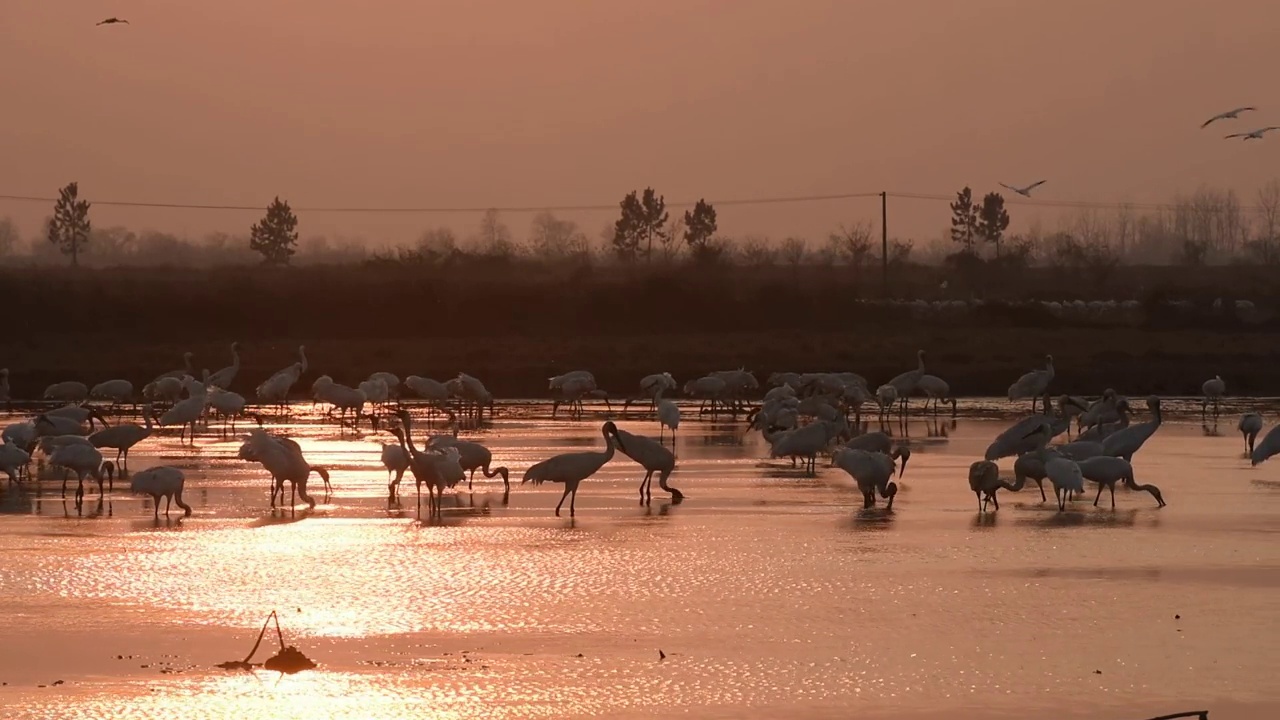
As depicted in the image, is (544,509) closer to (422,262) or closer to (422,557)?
(422,557)

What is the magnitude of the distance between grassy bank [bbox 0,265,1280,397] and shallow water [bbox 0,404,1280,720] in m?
25.4

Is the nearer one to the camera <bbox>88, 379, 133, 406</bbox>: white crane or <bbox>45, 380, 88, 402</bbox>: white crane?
<bbox>88, 379, 133, 406</bbox>: white crane

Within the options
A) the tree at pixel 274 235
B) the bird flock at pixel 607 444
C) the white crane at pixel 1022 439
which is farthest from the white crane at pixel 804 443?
the tree at pixel 274 235

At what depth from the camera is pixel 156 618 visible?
12.2 metres

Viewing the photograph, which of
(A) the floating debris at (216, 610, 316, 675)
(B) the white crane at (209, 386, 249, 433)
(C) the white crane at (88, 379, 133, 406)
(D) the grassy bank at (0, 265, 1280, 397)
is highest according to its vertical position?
(D) the grassy bank at (0, 265, 1280, 397)

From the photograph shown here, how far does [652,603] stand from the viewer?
507 inches

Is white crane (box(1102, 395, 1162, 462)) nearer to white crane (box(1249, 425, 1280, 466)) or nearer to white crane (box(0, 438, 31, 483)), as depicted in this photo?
white crane (box(1249, 425, 1280, 466))

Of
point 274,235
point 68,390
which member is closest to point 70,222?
point 274,235

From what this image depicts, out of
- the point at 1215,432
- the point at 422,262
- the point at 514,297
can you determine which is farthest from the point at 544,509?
the point at 422,262

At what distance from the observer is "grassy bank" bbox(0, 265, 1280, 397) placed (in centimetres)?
4753

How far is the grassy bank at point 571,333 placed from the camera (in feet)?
156

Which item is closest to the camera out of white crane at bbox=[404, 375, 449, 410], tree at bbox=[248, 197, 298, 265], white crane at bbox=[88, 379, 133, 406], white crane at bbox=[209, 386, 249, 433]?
white crane at bbox=[209, 386, 249, 433]

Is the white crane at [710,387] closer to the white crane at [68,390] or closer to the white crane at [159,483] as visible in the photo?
the white crane at [68,390]

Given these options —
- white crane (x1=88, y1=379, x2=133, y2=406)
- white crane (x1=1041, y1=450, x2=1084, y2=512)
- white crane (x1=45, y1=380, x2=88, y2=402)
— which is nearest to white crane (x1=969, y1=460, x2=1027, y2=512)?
white crane (x1=1041, y1=450, x2=1084, y2=512)
